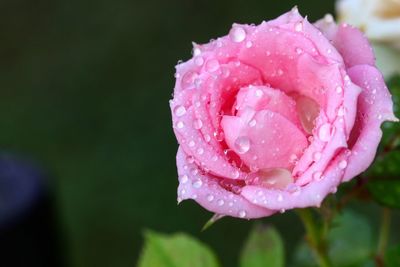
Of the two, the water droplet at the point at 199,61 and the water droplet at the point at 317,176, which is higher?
the water droplet at the point at 199,61

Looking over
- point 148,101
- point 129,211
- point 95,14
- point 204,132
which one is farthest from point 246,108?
point 95,14

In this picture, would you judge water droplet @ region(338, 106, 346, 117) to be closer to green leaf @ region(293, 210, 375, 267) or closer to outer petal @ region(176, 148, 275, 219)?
outer petal @ region(176, 148, 275, 219)

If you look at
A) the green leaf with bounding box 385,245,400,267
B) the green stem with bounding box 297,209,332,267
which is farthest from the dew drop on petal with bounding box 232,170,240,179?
the green leaf with bounding box 385,245,400,267

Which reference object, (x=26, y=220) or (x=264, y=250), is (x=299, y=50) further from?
(x=26, y=220)

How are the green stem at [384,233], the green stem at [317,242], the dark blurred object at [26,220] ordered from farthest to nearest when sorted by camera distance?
the dark blurred object at [26,220] < the green stem at [384,233] < the green stem at [317,242]

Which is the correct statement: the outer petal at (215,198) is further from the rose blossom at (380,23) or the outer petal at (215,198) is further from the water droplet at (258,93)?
the rose blossom at (380,23)

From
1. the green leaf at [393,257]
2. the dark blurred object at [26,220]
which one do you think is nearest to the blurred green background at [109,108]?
the dark blurred object at [26,220]

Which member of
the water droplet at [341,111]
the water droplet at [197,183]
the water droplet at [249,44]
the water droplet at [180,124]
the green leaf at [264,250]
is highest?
the water droplet at [249,44]
